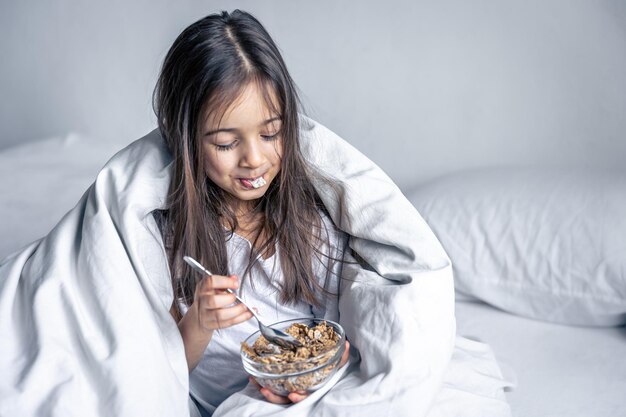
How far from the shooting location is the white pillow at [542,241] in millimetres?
1362

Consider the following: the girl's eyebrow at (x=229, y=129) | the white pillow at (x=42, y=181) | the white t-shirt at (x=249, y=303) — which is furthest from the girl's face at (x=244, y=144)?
the white pillow at (x=42, y=181)

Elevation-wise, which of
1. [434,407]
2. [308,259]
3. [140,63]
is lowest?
[434,407]

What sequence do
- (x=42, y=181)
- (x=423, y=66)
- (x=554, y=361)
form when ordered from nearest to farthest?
(x=554, y=361) → (x=423, y=66) → (x=42, y=181)

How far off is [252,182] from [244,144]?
0.06 metres

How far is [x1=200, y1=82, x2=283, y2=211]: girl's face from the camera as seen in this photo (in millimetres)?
1019

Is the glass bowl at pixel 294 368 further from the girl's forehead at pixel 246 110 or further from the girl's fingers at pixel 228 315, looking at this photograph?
the girl's forehead at pixel 246 110

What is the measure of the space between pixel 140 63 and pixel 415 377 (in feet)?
5.07

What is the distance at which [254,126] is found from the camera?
3.36 feet

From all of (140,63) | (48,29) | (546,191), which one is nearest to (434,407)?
(546,191)

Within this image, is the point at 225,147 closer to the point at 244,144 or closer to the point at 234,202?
the point at 244,144

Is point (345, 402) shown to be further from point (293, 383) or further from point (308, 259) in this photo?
point (308, 259)

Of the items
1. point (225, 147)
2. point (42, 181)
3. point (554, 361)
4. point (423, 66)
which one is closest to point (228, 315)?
point (225, 147)

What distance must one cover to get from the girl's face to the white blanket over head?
0.30ft

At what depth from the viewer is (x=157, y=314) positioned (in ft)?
3.35
